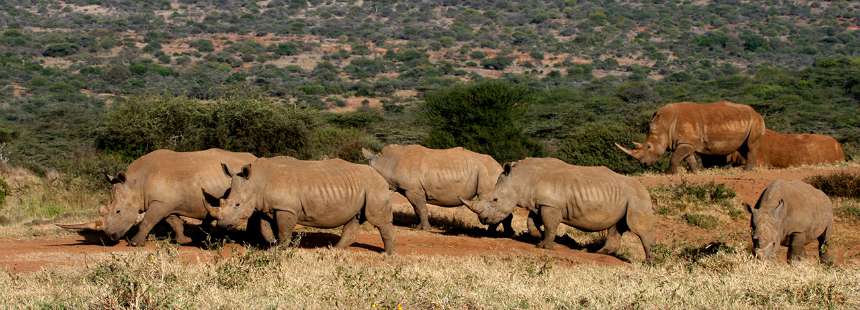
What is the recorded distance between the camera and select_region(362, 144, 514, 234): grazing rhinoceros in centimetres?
1747

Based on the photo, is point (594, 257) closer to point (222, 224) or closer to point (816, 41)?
point (222, 224)

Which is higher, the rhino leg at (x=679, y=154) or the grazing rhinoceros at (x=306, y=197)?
the grazing rhinoceros at (x=306, y=197)

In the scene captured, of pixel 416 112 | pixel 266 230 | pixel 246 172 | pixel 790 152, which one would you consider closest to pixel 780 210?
pixel 266 230

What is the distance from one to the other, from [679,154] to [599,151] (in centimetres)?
744

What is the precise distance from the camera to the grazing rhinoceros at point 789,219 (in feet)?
44.0

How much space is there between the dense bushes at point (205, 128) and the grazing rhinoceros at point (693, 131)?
32.3 feet

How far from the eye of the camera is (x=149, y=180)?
47.4ft

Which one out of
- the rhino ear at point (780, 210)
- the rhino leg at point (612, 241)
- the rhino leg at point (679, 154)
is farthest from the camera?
the rhino leg at point (679, 154)

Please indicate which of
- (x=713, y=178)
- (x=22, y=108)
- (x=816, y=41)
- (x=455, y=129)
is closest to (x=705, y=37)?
(x=816, y=41)

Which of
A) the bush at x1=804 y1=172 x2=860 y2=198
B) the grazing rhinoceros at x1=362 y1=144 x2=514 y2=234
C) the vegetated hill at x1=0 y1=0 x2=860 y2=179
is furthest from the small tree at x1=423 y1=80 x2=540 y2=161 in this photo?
the grazing rhinoceros at x1=362 y1=144 x2=514 y2=234

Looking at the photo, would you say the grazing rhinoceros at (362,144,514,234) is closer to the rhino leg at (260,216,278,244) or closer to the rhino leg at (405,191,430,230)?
the rhino leg at (405,191,430,230)

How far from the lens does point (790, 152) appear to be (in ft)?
79.9

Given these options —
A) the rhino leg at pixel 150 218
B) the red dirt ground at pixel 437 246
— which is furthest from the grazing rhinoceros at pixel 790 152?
the rhino leg at pixel 150 218

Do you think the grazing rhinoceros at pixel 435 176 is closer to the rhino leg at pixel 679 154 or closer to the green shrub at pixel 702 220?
the green shrub at pixel 702 220
